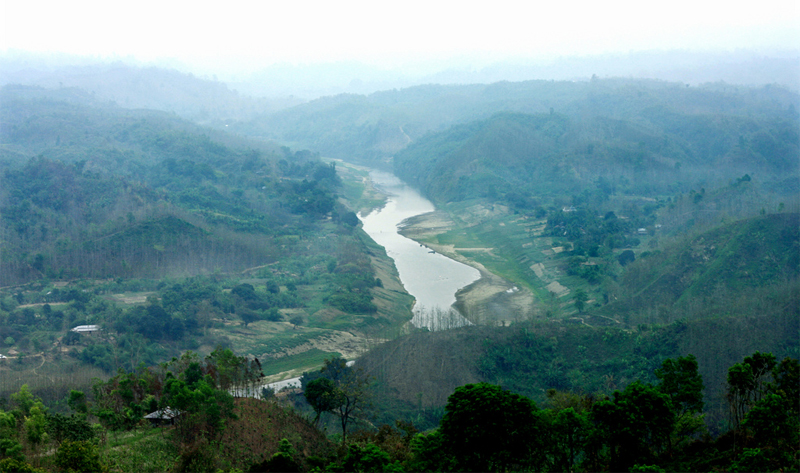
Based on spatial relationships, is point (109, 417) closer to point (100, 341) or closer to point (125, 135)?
point (100, 341)

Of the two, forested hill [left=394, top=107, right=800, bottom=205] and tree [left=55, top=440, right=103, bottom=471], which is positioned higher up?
forested hill [left=394, top=107, right=800, bottom=205]

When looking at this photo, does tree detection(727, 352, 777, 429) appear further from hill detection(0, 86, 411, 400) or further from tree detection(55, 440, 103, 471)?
hill detection(0, 86, 411, 400)

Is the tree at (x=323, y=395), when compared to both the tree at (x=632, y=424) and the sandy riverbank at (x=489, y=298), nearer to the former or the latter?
the tree at (x=632, y=424)

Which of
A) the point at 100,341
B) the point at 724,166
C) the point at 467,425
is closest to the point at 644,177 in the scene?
the point at 724,166

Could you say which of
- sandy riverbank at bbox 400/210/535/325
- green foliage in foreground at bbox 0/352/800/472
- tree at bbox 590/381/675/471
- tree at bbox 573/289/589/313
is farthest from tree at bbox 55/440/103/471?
tree at bbox 573/289/589/313

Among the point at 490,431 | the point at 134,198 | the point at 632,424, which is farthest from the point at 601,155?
the point at 490,431

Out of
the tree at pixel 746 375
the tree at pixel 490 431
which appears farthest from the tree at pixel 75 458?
the tree at pixel 746 375
